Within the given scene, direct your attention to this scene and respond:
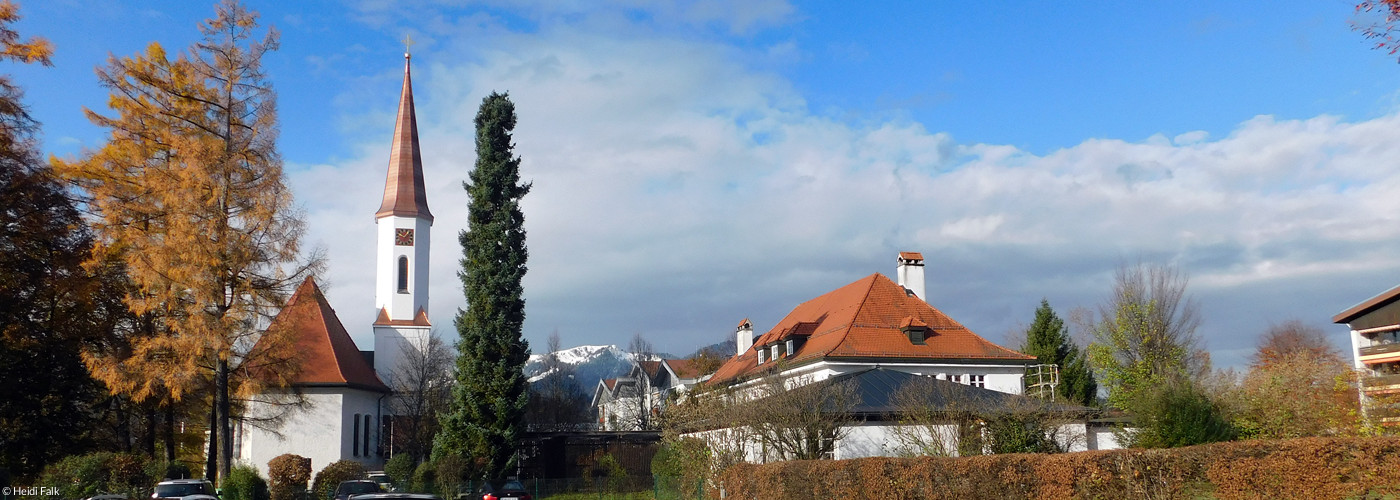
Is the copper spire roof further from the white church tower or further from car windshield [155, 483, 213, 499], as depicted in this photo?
car windshield [155, 483, 213, 499]

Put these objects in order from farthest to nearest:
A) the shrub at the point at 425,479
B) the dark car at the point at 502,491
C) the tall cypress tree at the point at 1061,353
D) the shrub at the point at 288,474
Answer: the tall cypress tree at the point at 1061,353 → the shrub at the point at 288,474 → the shrub at the point at 425,479 → the dark car at the point at 502,491

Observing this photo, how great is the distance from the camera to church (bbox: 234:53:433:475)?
40094 millimetres

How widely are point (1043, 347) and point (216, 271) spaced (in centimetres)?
3774

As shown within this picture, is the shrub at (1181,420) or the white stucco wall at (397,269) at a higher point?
the white stucco wall at (397,269)

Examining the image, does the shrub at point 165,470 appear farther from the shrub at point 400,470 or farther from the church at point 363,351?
the shrub at point 400,470

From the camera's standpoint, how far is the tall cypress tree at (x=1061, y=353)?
4884 centimetres

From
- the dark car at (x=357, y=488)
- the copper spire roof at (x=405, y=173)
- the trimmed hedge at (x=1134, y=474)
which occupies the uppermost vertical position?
the copper spire roof at (x=405, y=173)

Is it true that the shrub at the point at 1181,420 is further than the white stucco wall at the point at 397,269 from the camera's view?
No

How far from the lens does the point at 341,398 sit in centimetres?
4209

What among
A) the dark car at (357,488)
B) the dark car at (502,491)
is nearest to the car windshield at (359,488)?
the dark car at (357,488)

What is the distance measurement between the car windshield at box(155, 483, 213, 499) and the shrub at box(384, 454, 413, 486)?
11624mm

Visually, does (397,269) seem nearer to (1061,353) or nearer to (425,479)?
(425,479)

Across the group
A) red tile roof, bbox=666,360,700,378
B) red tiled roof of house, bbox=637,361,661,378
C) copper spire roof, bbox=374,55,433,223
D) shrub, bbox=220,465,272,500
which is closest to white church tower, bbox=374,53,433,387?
copper spire roof, bbox=374,55,433,223

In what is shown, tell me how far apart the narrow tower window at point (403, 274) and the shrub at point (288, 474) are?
55.6ft
